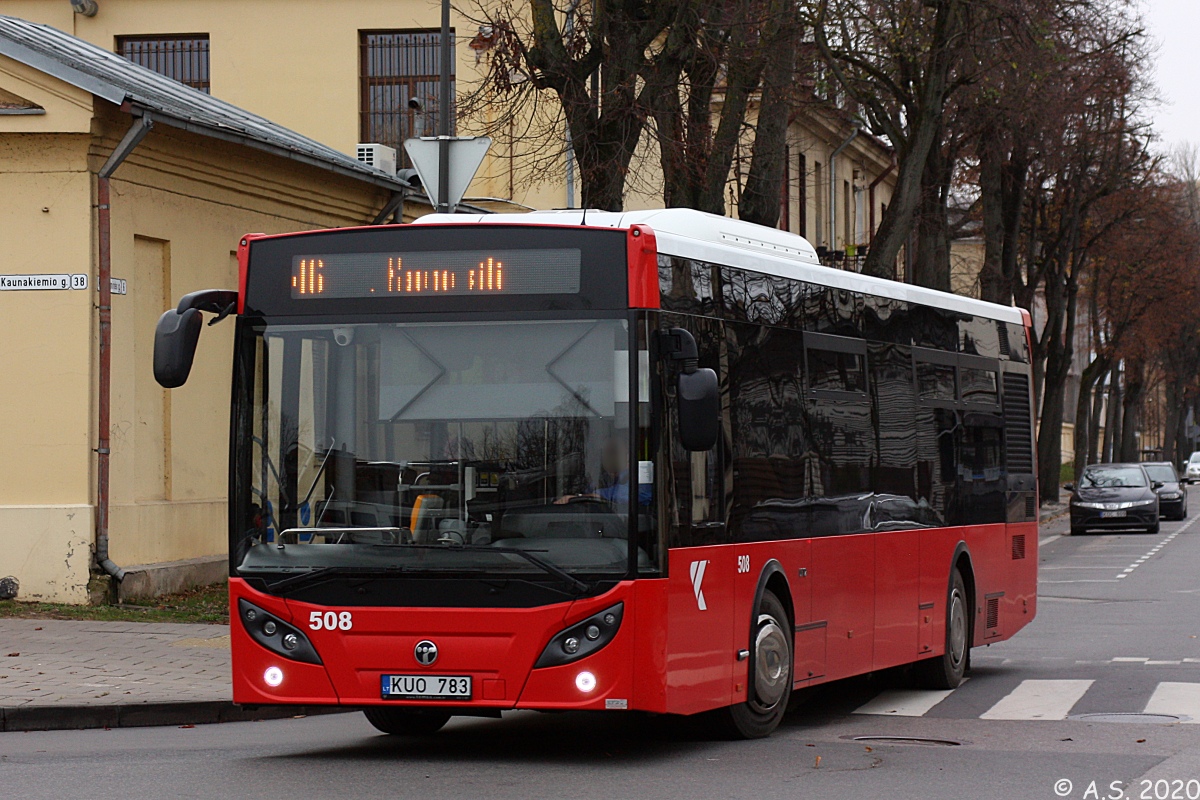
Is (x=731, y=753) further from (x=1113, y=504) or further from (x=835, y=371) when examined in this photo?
(x=1113, y=504)

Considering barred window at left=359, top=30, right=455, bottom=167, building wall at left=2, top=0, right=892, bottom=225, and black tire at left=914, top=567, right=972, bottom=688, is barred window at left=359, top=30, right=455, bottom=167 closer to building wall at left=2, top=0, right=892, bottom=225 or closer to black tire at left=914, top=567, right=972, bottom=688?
building wall at left=2, top=0, right=892, bottom=225

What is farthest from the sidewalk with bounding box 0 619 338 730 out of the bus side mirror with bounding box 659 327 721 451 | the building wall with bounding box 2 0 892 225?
the building wall with bounding box 2 0 892 225

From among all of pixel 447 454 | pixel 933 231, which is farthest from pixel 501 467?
pixel 933 231

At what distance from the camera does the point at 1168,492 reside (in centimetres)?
4734

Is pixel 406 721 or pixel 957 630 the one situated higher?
pixel 957 630

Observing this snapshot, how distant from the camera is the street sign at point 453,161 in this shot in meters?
14.4

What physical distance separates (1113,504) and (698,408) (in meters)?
33.5

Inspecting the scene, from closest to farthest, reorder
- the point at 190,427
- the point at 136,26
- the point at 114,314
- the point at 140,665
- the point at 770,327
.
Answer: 1. the point at 770,327
2. the point at 140,665
3. the point at 114,314
4. the point at 190,427
5. the point at 136,26

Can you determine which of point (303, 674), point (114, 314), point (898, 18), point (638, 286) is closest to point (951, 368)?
point (638, 286)

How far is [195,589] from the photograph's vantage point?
18391 mm

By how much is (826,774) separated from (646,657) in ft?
3.35

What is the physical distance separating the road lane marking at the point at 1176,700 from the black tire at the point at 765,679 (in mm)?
2520

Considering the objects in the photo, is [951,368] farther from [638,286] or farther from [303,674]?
[303,674]

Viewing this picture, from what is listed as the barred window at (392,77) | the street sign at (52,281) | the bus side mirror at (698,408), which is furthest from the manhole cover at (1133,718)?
the barred window at (392,77)
